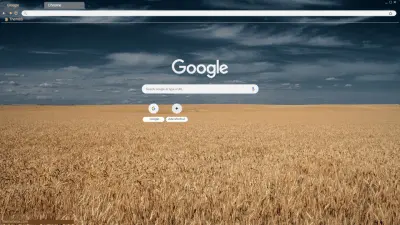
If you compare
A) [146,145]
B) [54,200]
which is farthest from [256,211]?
[146,145]

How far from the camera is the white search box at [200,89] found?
22.6ft

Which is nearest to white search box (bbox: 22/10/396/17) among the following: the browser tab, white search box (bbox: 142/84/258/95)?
the browser tab

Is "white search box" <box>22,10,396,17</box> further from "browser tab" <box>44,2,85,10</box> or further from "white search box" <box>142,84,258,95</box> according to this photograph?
"white search box" <box>142,84,258,95</box>

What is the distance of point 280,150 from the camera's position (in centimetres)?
1319

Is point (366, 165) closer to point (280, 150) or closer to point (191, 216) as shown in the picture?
point (280, 150)

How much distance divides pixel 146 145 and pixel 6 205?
8.87m

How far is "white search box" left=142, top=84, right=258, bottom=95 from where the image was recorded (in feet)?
22.6

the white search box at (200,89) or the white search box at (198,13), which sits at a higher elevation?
the white search box at (198,13)

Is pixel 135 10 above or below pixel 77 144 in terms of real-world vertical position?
above

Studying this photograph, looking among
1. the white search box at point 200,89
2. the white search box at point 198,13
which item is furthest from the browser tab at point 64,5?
the white search box at point 200,89

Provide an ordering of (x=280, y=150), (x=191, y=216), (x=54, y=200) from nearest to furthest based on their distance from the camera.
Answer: (x=191, y=216) < (x=54, y=200) < (x=280, y=150)

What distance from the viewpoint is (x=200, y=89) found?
689 centimetres

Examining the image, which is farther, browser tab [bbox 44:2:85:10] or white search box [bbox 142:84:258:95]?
white search box [bbox 142:84:258:95]

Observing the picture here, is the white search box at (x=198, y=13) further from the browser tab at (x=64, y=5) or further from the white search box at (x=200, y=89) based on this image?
the white search box at (x=200, y=89)
